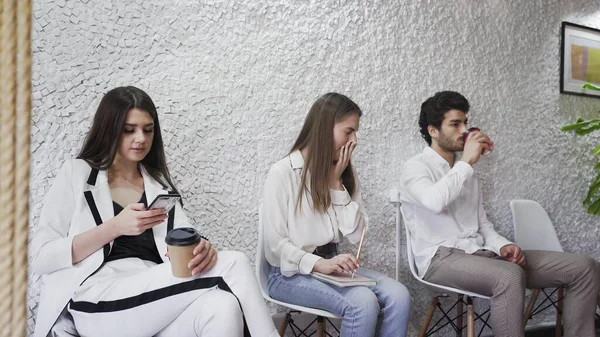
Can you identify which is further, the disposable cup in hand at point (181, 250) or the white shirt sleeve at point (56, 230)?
the white shirt sleeve at point (56, 230)

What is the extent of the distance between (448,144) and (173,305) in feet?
5.57

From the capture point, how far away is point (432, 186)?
2.39 metres

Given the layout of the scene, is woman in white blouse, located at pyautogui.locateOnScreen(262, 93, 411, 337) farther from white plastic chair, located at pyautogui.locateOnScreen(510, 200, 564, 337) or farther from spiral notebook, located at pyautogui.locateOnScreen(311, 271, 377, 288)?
white plastic chair, located at pyautogui.locateOnScreen(510, 200, 564, 337)

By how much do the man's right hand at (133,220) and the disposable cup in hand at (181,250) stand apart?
0.38ft

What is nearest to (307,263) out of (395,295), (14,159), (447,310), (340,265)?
(340,265)

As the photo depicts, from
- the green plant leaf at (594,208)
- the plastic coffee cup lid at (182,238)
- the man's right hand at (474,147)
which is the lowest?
the green plant leaf at (594,208)

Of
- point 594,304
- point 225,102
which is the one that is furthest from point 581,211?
point 225,102

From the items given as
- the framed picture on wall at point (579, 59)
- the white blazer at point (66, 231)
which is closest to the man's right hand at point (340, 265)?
the white blazer at point (66, 231)

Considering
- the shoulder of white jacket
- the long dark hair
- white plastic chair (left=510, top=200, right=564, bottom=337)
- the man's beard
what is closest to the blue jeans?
the shoulder of white jacket

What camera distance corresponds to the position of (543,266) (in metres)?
2.55

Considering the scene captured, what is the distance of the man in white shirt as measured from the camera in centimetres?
221

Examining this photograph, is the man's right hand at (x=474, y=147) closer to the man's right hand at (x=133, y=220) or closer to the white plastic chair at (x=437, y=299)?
the white plastic chair at (x=437, y=299)

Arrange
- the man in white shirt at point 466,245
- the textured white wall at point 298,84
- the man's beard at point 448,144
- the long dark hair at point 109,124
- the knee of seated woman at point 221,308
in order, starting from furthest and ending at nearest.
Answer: the man's beard at point 448,144 < the man in white shirt at point 466,245 < the textured white wall at point 298,84 < the long dark hair at point 109,124 < the knee of seated woman at point 221,308

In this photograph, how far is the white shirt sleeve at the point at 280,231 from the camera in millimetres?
1946
